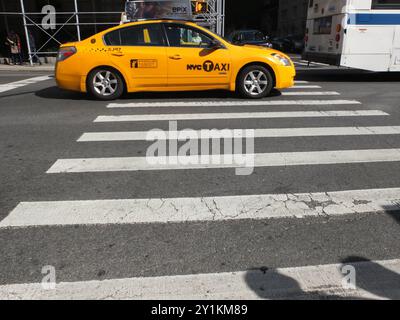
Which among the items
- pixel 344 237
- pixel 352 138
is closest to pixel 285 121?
pixel 352 138

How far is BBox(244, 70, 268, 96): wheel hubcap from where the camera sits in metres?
8.66

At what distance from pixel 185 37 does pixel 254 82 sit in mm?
1859

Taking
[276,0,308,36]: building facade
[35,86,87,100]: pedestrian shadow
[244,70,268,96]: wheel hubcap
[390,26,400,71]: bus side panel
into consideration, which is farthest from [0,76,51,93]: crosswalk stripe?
[276,0,308,36]: building facade

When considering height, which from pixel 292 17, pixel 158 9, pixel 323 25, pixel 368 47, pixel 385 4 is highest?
pixel 292 17

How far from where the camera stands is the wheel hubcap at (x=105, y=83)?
852 centimetres

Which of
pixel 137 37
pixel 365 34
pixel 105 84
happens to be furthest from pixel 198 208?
pixel 365 34

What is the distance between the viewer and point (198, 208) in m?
3.65

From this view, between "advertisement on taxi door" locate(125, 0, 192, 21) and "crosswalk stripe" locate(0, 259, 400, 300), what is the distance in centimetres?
1408

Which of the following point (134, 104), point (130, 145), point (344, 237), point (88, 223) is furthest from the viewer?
point (134, 104)

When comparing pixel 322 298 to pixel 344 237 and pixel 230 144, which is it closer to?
pixel 344 237

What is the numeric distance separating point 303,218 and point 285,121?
11.9ft

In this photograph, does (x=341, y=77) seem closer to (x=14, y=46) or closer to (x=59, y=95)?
(x=59, y=95)

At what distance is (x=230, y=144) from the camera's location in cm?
552

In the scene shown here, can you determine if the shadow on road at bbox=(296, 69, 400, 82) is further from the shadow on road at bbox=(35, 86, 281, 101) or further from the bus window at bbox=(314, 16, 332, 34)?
the shadow on road at bbox=(35, 86, 281, 101)
